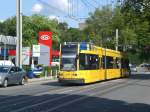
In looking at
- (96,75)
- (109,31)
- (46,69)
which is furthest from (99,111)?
(109,31)

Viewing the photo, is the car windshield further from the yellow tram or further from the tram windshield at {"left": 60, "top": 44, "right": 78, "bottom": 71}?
the tram windshield at {"left": 60, "top": 44, "right": 78, "bottom": 71}

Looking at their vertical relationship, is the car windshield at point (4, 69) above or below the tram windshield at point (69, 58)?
below

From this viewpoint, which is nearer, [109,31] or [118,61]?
[118,61]

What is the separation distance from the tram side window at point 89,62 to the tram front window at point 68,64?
24.4 inches

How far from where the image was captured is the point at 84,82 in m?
37.3

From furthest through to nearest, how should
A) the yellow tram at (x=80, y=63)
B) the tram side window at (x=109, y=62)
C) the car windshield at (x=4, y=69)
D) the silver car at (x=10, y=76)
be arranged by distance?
the tram side window at (x=109, y=62), the yellow tram at (x=80, y=63), the car windshield at (x=4, y=69), the silver car at (x=10, y=76)

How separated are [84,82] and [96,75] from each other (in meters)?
3.67

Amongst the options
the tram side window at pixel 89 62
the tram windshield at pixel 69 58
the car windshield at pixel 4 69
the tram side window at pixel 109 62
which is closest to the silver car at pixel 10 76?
the car windshield at pixel 4 69

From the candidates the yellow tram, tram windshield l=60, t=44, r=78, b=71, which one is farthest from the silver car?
tram windshield l=60, t=44, r=78, b=71

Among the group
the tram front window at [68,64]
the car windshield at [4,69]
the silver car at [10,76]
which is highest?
the tram front window at [68,64]

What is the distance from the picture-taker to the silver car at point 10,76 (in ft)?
114

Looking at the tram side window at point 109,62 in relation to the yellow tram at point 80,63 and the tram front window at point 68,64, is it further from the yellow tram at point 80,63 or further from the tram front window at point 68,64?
the tram front window at point 68,64

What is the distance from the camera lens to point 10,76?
117 feet

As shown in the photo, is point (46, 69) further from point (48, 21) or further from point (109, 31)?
point (48, 21)
